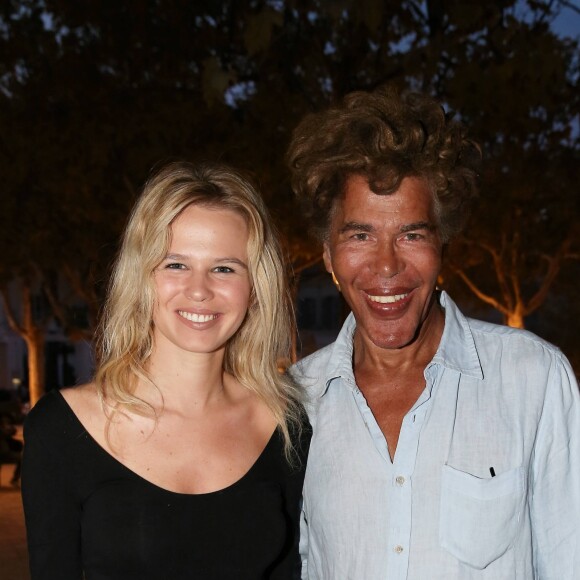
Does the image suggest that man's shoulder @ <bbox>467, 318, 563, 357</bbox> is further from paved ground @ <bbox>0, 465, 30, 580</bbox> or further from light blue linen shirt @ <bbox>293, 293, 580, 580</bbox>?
paved ground @ <bbox>0, 465, 30, 580</bbox>

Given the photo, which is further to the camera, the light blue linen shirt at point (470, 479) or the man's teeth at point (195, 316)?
the man's teeth at point (195, 316)

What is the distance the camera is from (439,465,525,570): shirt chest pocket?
2.55m

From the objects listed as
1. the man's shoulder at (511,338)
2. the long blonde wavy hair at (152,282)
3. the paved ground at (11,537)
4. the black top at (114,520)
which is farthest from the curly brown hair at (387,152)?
the paved ground at (11,537)

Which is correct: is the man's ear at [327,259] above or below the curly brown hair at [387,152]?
below

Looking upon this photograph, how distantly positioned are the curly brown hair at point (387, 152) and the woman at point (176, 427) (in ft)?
0.89

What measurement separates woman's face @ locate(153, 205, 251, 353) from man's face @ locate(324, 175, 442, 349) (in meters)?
0.41

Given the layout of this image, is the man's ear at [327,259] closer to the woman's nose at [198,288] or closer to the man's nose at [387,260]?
the man's nose at [387,260]

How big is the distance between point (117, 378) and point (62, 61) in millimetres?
11739

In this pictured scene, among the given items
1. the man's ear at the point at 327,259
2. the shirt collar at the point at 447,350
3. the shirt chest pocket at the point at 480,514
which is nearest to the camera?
the shirt chest pocket at the point at 480,514

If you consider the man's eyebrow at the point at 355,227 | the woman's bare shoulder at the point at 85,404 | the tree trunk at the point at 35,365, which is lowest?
the tree trunk at the point at 35,365

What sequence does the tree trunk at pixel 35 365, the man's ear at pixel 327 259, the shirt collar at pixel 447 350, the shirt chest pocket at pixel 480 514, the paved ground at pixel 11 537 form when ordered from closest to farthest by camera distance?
the shirt chest pocket at pixel 480 514, the shirt collar at pixel 447 350, the man's ear at pixel 327 259, the paved ground at pixel 11 537, the tree trunk at pixel 35 365

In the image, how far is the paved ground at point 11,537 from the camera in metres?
8.01

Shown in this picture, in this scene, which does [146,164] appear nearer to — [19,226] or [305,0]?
[19,226]

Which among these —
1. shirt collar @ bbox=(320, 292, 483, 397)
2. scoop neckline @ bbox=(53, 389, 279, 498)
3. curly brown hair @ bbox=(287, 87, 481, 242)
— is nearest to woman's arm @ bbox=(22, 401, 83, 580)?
scoop neckline @ bbox=(53, 389, 279, 498)
